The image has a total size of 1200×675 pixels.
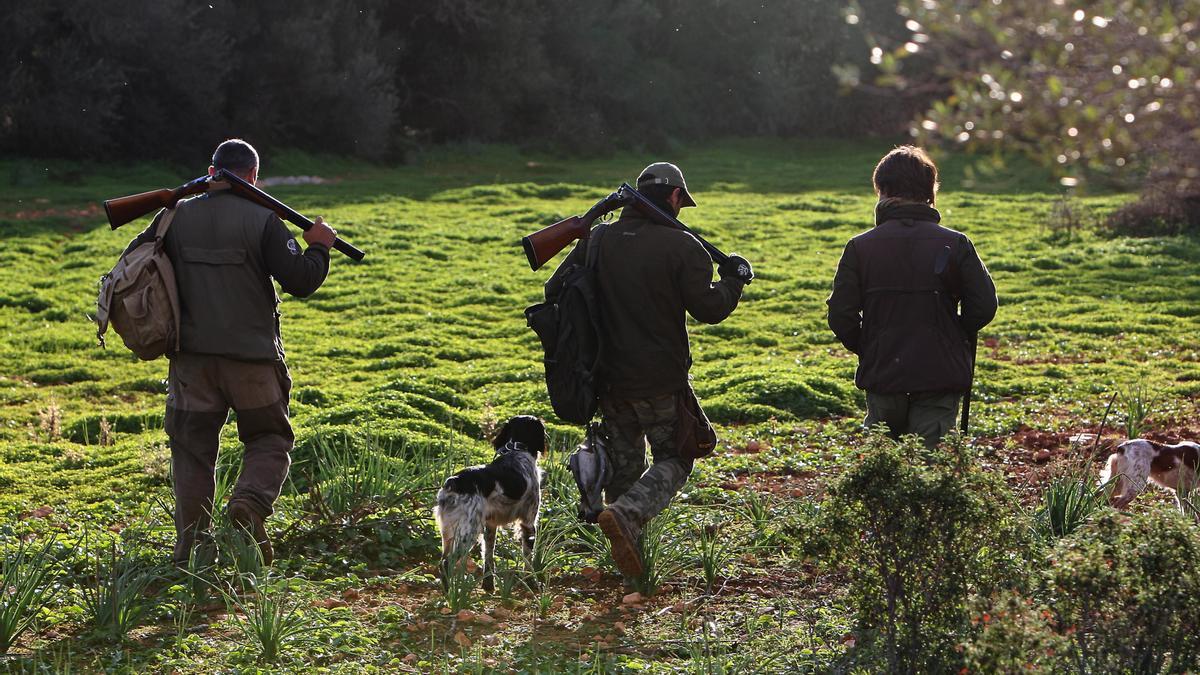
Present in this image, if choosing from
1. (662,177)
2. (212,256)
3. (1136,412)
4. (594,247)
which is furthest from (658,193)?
(1136,412)

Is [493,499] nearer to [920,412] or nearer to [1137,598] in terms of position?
[920,412]

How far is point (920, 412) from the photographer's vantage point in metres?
6.60

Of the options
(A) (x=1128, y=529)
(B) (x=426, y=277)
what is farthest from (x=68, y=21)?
(A) (x=1128, y=529)

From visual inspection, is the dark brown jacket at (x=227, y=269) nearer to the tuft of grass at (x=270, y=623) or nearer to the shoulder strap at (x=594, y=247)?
the tuft of grass at (x=270, y=623)

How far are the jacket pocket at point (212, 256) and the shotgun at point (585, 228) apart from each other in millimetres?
1543

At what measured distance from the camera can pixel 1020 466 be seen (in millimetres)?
9695

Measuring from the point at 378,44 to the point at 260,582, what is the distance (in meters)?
35.7

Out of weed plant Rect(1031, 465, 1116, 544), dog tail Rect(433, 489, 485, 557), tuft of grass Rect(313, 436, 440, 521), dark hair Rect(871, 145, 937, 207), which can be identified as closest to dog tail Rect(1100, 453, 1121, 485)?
weed plant Rect(1031, 465, 1116, 544)

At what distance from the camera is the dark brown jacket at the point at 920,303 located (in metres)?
6.42

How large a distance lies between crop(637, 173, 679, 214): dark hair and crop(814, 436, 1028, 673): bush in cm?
212

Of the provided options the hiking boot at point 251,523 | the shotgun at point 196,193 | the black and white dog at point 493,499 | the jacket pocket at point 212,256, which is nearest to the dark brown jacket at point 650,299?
the black and white dog at point 493,499

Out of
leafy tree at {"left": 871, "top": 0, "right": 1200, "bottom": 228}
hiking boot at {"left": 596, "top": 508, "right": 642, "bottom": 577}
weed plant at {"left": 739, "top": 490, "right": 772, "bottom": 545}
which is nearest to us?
leafy tree at {"left": 871, "top": 0, "right": 1200, "bottom": 228}

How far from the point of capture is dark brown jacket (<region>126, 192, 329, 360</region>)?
680 cm

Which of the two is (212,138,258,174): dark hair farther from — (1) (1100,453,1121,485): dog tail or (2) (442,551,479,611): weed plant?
(1) (1100,453,1121,485): dog tail
